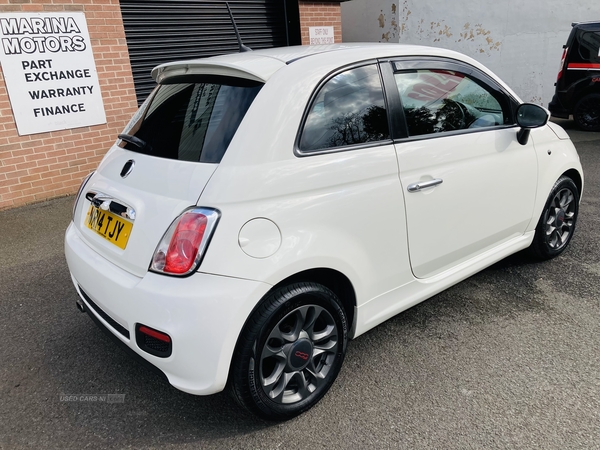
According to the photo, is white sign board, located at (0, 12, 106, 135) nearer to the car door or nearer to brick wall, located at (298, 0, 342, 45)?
brick wall, located at (298, 0, 342, 45)

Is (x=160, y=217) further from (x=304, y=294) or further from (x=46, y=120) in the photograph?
(x=46, y=120)

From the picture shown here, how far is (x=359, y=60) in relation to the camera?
248 cm

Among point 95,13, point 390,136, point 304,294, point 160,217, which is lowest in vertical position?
point 304,294

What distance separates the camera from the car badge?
2420 millimetres

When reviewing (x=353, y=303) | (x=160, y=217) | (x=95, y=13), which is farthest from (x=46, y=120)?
(x=353, y=303)

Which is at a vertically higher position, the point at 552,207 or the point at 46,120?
the point at 46,120

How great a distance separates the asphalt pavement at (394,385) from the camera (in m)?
2.23

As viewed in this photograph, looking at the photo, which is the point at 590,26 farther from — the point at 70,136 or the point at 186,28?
the point at 70,136

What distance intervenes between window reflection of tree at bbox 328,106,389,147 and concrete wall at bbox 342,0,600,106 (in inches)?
369

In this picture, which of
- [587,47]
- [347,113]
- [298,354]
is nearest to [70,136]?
[347,113]

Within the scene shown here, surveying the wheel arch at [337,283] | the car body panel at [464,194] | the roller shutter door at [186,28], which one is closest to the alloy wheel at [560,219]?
the car body panel at [464,194]

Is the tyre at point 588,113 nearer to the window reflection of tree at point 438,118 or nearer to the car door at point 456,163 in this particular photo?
the car door at point 456,163

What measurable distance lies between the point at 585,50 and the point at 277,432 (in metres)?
9.75

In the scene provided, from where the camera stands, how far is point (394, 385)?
254 cm
